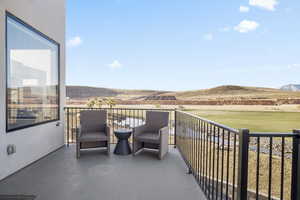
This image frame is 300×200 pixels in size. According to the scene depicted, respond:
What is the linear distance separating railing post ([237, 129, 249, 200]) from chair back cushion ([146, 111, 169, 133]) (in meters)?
2.69

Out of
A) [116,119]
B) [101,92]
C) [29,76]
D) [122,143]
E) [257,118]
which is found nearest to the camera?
[29,76]

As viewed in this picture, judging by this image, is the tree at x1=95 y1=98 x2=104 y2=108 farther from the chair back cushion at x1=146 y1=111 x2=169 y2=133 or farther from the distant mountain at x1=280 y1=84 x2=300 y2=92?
the distant mountain at x1=280 y1=84 x2=300 y2=92

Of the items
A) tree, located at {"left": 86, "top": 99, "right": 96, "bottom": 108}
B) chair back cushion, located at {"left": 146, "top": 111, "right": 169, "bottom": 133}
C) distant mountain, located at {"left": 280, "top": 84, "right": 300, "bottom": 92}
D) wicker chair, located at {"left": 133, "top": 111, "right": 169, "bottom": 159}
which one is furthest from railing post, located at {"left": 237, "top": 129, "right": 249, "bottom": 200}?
distant mountain, located at {"left": 280, "top": 84, "right": 300, "bottom": 92}

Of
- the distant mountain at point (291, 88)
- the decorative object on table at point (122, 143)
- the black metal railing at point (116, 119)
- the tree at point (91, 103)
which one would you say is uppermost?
the distant mountain at point (291, 88)

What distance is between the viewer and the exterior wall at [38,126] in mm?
2629

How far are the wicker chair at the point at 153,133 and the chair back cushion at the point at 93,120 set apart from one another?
3.23ft

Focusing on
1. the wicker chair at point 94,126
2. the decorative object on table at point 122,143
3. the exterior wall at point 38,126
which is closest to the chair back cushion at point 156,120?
the decorative object on table at point 122,143

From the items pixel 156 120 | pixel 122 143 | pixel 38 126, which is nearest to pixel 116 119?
pixel 122 143

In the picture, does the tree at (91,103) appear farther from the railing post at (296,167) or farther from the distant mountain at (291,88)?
the distant mountain at (291,88)

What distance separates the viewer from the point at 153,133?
13.2 feet

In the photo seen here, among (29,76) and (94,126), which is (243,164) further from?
(29,76)

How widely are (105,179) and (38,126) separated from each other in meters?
1.92

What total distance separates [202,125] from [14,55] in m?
3.27

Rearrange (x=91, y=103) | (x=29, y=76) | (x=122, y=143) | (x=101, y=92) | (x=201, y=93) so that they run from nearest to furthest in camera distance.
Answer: (x=29, y=76) → (x=122, y=143) → (x=91, y=103) → (x=101, y=92) → (x=201, y=93)
